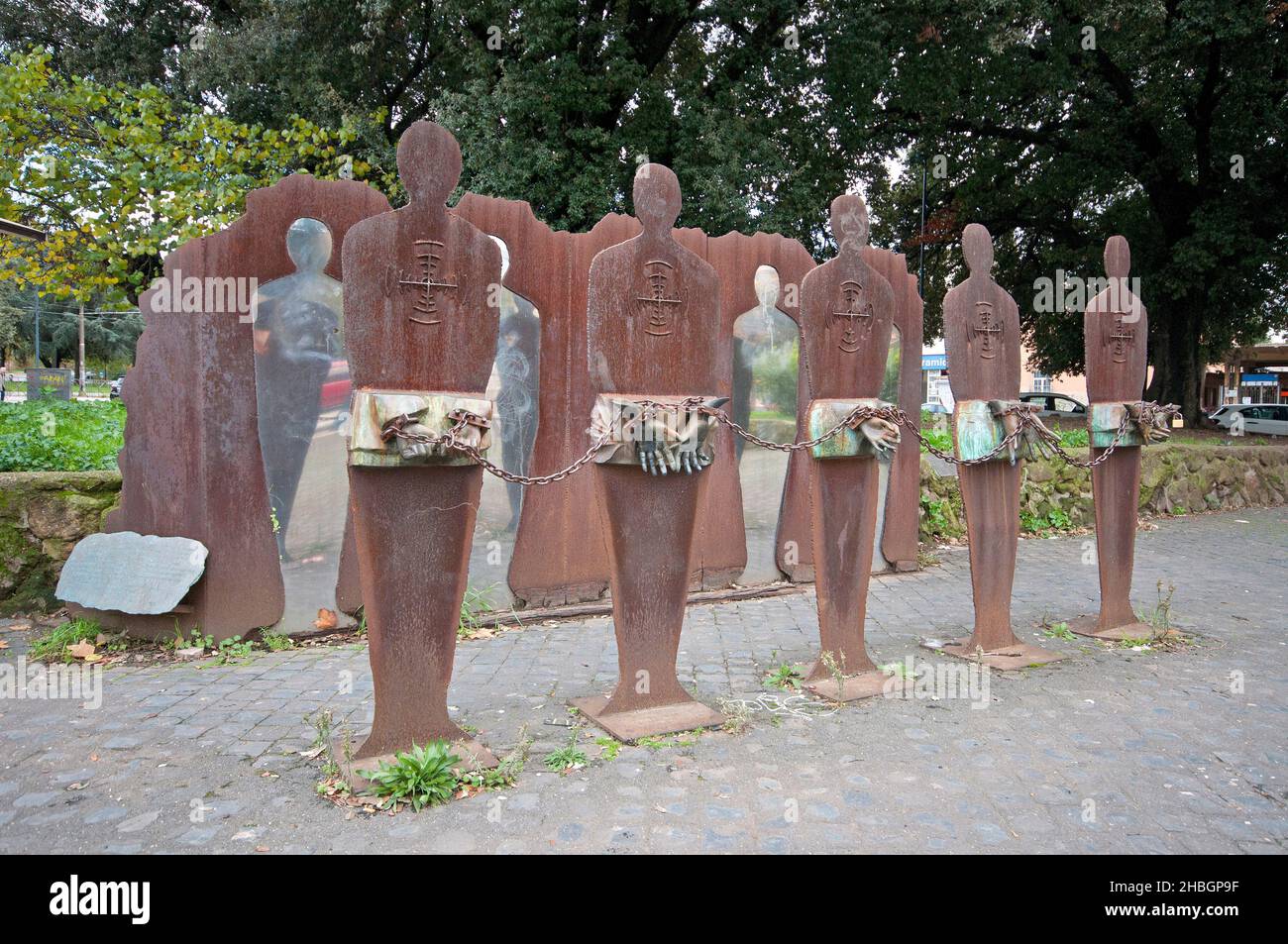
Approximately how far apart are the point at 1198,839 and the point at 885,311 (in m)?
3.10

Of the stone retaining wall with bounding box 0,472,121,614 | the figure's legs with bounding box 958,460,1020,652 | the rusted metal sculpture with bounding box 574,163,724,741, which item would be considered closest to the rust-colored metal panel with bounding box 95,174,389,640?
the stone retaining wall with bounding box 0,472,121,614

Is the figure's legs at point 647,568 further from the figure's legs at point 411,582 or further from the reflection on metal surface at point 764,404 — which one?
the reflection on metal surface at point 764,404

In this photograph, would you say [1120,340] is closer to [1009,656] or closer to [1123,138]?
[1009,656]

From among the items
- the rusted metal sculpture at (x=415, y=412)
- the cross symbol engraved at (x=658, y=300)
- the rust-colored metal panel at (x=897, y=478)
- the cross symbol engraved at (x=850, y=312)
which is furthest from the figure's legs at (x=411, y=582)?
the rust-colored metal panel at (x=897, y=478)

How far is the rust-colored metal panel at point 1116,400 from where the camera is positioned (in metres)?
6.23

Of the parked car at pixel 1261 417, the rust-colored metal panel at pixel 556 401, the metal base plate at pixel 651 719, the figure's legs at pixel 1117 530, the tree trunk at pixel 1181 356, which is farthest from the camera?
the parked car at pixel 1261 417

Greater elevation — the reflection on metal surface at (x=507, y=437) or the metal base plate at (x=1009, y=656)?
the reflection on metal surface at (x=507, y=437)

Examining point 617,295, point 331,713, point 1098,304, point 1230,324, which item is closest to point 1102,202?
point 1230,324

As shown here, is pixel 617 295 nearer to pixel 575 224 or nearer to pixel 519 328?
pixel 519 328

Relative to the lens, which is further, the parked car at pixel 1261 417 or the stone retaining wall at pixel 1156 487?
the parked car at pixel 1261 417

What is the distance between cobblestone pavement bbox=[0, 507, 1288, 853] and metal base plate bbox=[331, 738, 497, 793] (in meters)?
0.15

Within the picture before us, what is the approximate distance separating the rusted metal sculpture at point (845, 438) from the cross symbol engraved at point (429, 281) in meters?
2.20

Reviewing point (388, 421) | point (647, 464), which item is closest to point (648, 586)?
point (647, 464)

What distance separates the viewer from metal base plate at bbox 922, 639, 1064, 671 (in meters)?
5.63
